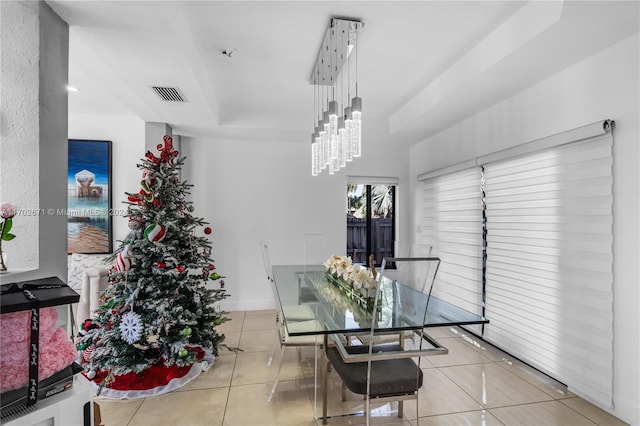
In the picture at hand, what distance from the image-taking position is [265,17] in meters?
2.08

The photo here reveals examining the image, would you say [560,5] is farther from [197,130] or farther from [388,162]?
[197,130]

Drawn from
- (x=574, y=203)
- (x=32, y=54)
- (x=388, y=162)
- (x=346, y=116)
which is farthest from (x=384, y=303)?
(x=388, y=162)

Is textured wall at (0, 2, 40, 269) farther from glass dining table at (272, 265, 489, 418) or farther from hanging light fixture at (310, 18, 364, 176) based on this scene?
hanging light fixture at (310, 18, 364, 176)

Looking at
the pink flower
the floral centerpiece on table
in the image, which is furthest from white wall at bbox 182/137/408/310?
the pink flower

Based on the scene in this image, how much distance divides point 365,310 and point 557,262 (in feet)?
5.42

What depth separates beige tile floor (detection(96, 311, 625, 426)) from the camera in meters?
2.05

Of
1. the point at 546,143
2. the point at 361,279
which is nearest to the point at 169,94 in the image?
the point at 361,279

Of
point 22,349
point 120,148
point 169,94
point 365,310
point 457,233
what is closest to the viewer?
point 22,349

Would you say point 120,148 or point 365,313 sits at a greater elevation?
point 120,148

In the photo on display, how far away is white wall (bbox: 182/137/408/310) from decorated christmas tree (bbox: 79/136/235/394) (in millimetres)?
1681

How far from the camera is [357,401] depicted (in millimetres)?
2252

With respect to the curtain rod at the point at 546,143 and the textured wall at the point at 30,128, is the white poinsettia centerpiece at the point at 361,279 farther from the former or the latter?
the textured wall at the point at 30,128

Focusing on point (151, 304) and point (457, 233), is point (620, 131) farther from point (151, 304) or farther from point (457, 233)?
point (151, 304)

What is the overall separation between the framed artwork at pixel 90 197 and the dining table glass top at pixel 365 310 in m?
2.61
